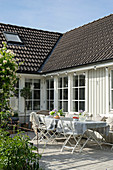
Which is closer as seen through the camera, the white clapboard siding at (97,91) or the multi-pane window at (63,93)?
the white clapboard siding at (97,91)

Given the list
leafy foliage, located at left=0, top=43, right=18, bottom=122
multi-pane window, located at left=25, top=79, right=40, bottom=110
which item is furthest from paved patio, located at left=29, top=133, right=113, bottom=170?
multi-pane window, located at left=25, top=79, right=40, bottom=110

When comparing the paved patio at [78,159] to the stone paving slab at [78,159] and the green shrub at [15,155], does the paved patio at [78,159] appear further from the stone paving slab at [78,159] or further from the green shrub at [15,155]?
the green shrub at [15,155]

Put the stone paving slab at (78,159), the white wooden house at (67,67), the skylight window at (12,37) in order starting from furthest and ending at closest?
the skylight window at (12,37) < the white wooden house at (67,67) < the stone paving slab at (78,159)

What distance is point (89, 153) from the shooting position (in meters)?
7.36

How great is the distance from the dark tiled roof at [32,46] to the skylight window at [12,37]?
0.22 m

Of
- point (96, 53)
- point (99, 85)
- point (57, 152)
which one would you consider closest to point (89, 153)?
point (57, 152)

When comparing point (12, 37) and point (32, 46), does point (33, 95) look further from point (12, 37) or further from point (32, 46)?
point (12, 37)

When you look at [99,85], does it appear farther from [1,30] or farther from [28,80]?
[1,30]

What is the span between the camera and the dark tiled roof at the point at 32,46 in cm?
1294

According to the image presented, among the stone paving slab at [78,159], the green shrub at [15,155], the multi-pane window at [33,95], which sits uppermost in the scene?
the multi-pane window at [33,95]

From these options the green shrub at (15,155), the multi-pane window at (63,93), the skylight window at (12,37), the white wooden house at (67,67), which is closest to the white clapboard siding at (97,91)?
the white wooden house at (67,67)

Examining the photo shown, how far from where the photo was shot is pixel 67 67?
10.9m

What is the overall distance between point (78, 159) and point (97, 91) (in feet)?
12.3

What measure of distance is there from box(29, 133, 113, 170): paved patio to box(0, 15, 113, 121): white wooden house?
80.6 inches
